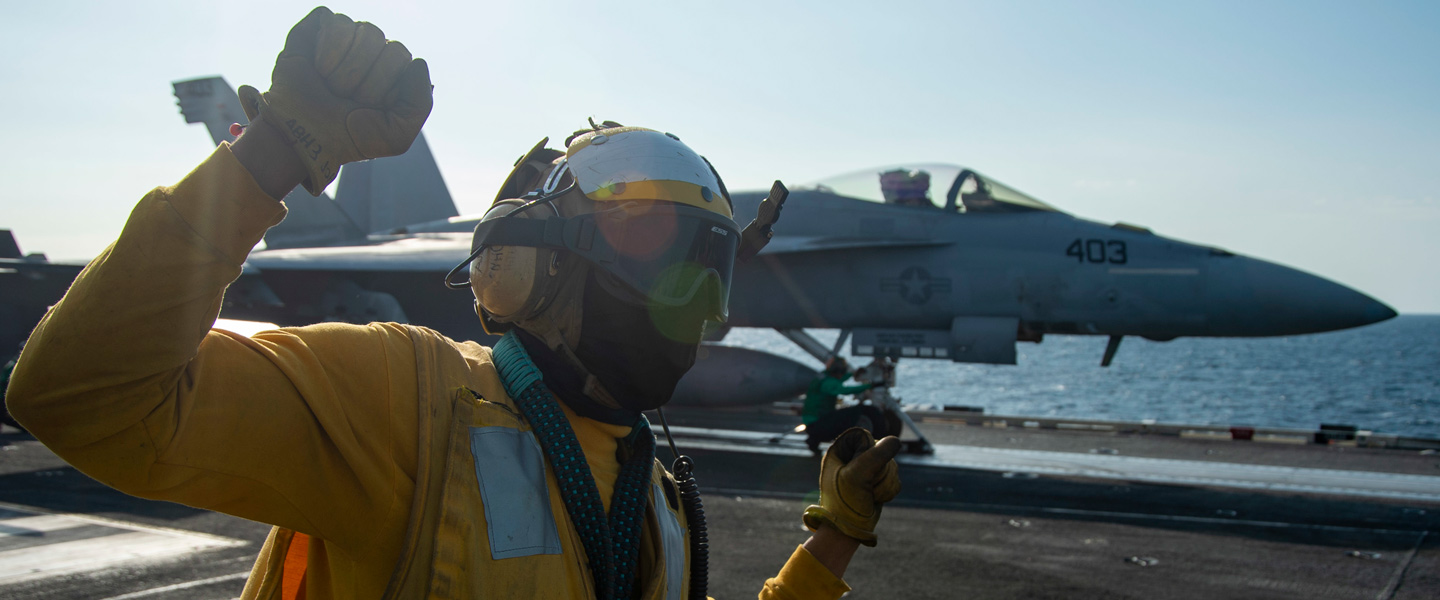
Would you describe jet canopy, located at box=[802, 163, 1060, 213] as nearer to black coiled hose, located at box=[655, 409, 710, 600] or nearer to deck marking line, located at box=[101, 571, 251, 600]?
deck marking line, located at box=[101, 571, 251, 600]

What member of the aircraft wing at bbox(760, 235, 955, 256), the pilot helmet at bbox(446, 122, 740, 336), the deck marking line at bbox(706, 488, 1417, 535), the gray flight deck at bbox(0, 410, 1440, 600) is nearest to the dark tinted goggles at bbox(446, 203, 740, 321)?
the pilot helmet at bbox(446, 122, 740, 336)

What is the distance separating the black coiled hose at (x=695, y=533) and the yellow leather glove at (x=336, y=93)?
0.99 m

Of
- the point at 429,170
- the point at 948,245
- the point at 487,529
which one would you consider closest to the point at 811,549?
the point at 487,529

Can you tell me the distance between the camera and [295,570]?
163 centimetres

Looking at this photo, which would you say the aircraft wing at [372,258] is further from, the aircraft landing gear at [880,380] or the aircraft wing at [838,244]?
the aircraft landing gear at [880,380]

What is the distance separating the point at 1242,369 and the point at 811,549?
112 meters

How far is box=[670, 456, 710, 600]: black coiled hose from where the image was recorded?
6.54 feet

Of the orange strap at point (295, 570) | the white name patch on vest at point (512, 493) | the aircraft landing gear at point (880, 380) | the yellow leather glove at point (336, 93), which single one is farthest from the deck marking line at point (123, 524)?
the aircraft landing gear at point (880, 380)

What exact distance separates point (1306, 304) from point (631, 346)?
1046 centimetres

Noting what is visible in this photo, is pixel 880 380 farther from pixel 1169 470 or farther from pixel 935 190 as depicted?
pixel 1169 470

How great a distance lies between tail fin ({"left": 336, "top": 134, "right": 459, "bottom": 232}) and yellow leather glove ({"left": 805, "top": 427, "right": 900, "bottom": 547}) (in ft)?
59.9

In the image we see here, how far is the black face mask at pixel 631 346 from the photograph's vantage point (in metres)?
1.83

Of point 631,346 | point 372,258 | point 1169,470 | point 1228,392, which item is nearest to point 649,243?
point 631,346

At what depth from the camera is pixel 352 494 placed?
54.9 inches
